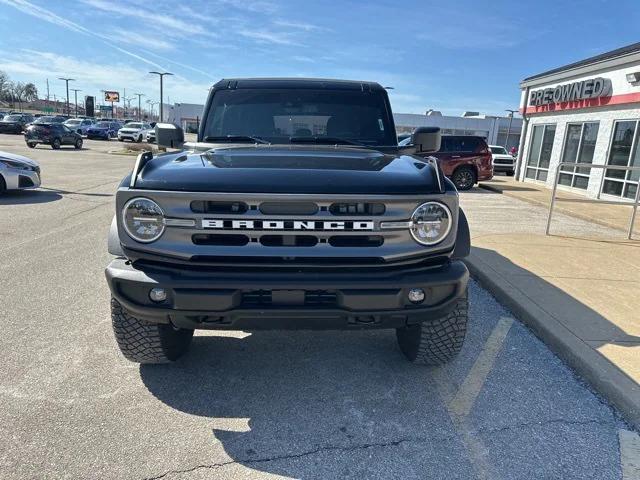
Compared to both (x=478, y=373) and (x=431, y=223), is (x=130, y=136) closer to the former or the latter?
(x=478, y=373)

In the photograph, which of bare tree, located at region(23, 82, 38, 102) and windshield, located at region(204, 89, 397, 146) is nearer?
windshield, located at region(204, 89, 397, 146)

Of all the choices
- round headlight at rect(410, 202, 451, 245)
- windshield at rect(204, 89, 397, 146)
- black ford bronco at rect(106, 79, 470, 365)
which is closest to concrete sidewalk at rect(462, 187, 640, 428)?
black ford bronco at rect(106, 79, 470, 365)

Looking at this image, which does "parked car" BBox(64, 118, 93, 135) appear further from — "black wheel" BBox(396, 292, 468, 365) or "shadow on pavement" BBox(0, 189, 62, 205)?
"black wheel" BBox(396, 292, 468, 365)

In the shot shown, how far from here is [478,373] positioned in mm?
3418

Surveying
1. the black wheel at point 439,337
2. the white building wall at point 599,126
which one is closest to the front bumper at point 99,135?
the white building wall at point 599,126

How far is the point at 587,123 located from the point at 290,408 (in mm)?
16259

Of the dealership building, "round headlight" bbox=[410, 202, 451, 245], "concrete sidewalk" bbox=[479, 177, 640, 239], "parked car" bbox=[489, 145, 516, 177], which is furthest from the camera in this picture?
"parked car" bbox=[489, 145, 516, 177]

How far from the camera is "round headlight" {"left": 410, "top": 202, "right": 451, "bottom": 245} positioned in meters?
2.69

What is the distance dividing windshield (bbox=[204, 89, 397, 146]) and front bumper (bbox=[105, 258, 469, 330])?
1804 mm

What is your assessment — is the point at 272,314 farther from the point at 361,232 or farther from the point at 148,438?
the point at 148,438

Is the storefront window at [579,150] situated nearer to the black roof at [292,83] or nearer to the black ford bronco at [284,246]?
the black roof at [292,83]

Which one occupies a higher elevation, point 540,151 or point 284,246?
point 540,151

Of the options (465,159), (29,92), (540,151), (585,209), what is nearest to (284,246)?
(585,209)

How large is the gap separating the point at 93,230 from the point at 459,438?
6.79 meters
